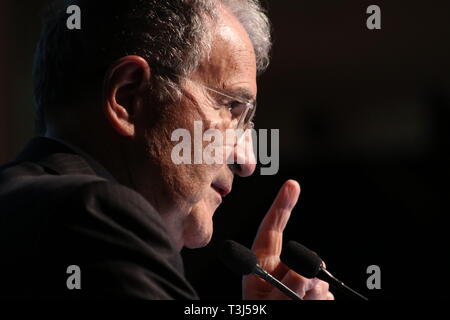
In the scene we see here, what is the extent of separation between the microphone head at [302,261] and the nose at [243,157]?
20 centimetres

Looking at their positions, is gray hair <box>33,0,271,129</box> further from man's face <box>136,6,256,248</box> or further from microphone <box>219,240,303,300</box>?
microphone <box>219,240,303,300</box>

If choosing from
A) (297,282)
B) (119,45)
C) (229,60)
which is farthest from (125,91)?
(297,282)

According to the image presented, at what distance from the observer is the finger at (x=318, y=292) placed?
1592 mm

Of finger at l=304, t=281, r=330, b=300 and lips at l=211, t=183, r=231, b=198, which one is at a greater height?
lips at l=211, t=183, r=231, b=198

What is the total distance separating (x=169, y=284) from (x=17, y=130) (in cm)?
178

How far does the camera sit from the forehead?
1373 mm

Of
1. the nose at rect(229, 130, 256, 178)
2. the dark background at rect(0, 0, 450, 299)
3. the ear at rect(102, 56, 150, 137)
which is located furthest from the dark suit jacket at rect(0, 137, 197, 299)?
the dark background at rect(0, 0, 450, 299)

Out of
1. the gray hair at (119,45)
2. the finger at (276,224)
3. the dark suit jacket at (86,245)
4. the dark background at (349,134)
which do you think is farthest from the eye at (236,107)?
the dark background at (349,134)

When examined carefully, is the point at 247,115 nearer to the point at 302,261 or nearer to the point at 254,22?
the point at 254,22

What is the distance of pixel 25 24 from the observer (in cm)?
258

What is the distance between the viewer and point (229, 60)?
1394mm

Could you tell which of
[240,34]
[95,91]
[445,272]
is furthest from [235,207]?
[95,91]

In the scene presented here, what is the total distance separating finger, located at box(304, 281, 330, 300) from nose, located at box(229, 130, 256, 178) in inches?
11.5

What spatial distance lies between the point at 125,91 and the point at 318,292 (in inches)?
25.7
